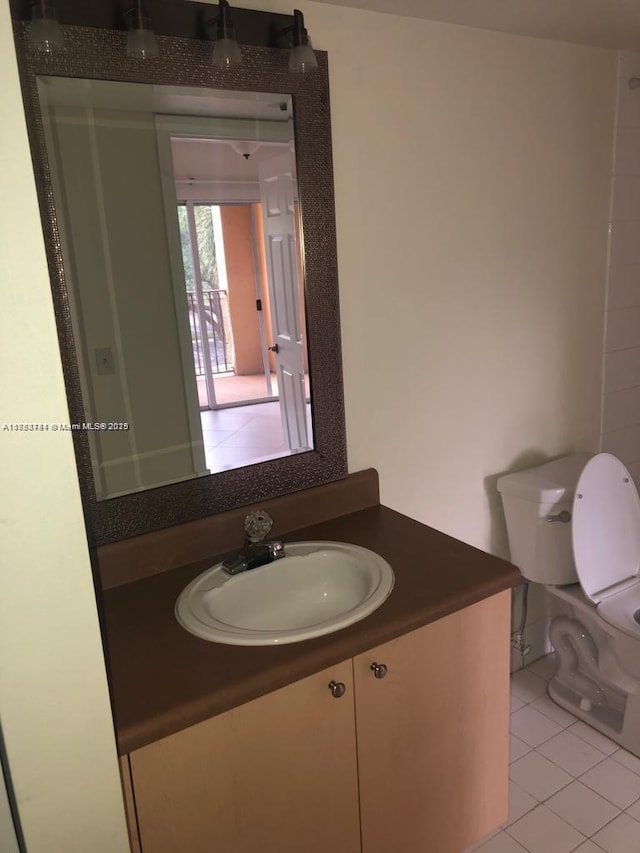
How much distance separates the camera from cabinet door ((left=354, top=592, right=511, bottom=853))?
1.29 meters

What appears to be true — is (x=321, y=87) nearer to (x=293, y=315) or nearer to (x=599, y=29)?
(x=293, y=315)

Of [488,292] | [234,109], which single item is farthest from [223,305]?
[488,292]

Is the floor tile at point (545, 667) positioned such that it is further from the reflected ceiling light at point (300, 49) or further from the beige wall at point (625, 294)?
the reflected ceiling light at point (300, 49)

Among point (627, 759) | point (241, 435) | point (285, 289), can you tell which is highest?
point (285, 289)

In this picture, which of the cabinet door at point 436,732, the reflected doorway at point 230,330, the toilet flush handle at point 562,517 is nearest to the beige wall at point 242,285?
the reflected doorway at point 230,330

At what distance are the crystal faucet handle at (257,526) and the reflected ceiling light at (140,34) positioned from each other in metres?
0.97

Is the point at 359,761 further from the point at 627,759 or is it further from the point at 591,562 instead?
the point at 627,759

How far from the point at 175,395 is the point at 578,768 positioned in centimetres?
162

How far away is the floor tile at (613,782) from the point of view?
1868 millimetres

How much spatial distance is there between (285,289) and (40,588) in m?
1.05

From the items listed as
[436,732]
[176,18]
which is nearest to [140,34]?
[176,18]

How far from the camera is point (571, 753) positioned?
2.05m

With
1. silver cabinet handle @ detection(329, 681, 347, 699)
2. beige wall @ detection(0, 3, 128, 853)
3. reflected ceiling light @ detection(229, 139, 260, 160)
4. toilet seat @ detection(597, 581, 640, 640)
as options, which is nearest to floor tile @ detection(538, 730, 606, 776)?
toilet seat @ detection(597, 581, 640, 640)

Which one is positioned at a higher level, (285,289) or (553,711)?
(285,289)
